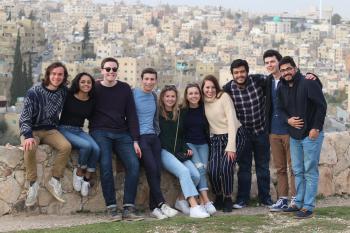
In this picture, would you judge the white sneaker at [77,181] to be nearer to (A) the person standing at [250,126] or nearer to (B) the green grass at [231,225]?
(B) the green grass at [231,225]

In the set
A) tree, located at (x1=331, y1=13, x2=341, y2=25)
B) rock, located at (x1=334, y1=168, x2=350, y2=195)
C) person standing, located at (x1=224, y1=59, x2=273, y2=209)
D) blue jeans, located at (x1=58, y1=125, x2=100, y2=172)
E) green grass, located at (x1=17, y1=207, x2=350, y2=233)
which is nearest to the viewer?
green grass, located at (x1=17, y1=207, x2=350, y2=233)

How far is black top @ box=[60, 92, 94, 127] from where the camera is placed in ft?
22.5

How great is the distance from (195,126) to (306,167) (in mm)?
1168

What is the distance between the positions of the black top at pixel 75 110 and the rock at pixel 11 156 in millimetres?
483

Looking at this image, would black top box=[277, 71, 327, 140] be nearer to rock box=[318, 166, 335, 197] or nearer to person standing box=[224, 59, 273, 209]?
person standing box=[224, 59, 273, 209]

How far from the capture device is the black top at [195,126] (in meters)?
7.18

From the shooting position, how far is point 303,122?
659cm

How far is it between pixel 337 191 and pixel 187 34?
442 feet

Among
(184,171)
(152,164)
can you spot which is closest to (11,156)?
(152,164)

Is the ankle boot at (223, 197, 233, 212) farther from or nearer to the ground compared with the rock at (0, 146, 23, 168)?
nearer to the ground

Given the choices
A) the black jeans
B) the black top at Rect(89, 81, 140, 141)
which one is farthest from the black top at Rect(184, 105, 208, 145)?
the black top at Rect(89, 81, 140, 141)

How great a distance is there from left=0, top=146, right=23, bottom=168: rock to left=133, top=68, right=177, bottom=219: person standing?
3.68 feet

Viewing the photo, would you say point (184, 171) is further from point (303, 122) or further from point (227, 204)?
point (303, 122)

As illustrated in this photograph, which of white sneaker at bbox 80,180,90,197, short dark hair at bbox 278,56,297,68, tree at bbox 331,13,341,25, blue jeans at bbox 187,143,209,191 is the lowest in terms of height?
white sneaker at bbox 80,180,90,197
